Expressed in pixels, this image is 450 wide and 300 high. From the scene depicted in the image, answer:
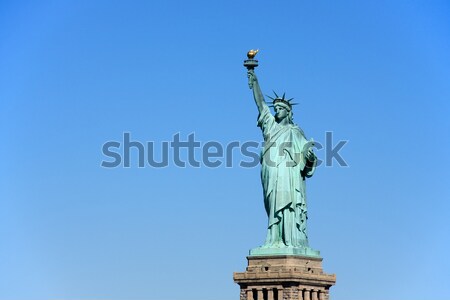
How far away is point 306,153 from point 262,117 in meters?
2.33

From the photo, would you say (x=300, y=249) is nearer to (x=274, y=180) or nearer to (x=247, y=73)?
(x=274, y=180)

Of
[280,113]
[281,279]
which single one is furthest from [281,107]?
[281,279]

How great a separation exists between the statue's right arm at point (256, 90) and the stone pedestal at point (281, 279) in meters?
6.29

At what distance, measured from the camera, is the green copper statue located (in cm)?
6912

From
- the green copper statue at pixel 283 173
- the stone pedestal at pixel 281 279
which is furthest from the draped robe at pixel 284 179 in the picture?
the stone pedestal at pixel 281 279

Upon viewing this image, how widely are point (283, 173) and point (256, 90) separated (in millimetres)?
3678

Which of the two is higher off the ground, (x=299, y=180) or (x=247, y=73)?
(x=247, y=73)

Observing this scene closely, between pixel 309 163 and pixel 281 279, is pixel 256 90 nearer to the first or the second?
pixel 309 163

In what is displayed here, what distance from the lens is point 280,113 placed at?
231 ft

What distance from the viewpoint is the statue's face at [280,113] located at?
7038cm

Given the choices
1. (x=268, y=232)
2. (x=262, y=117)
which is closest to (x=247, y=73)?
(x=262, y=117)

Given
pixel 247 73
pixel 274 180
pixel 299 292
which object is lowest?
pixel 299 292

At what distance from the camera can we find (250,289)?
226 ft

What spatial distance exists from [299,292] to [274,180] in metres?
4.70
